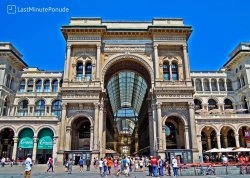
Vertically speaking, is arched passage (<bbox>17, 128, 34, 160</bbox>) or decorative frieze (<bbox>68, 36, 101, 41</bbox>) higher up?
decorative frieze (<bbox>68, 36, 101, 41</bbox>)

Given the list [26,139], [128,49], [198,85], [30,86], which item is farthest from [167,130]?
[30,86]

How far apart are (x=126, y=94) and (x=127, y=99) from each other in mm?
5214

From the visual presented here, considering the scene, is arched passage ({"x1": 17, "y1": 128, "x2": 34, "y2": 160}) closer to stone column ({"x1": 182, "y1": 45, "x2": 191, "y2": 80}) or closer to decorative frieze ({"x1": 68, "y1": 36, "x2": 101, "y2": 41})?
decorative frieze ({"x1": 68, "y1": 36, "x2": 101, "y2": 41})

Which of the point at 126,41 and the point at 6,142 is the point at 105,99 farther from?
the point at 6,142

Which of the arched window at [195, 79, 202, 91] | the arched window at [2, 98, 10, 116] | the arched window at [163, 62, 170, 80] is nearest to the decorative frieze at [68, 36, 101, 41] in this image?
the arched window at [163, 62, 170, 80]

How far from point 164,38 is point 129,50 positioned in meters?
6.12

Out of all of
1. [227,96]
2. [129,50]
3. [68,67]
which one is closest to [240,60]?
[227,96]

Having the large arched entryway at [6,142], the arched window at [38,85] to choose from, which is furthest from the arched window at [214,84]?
the large arched entryway at [6,142]

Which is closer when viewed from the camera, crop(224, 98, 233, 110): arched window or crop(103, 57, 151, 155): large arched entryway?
crop(103, 57, 151, 155): large arched entryway

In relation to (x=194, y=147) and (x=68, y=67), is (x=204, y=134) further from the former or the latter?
(x=68, y=67)

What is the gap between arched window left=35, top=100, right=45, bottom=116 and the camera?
55.9 meters

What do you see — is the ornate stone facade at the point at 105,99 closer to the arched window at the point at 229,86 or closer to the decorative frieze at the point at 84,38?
the decorative frieze at the point at 84,38

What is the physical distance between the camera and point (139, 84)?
59.8 meters

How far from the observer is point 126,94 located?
7050 centimetres
